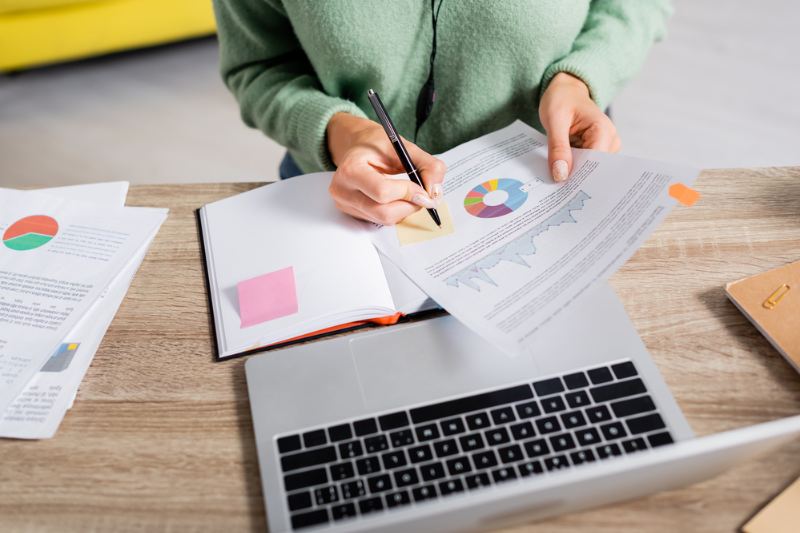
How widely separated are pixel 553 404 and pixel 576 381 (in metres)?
0.03

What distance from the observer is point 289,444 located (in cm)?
45

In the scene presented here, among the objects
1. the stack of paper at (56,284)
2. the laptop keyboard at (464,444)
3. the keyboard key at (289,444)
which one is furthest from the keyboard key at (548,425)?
the stack of paper at (56,284)

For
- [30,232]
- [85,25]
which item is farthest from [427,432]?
[85,25]

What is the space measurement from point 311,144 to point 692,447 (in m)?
0.59

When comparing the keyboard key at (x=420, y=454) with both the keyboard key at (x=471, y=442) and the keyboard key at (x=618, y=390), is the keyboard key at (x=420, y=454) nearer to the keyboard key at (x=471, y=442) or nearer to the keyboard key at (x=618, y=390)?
the keyboard key at (x=471, y=442)

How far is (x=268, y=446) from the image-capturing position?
17.6 inches

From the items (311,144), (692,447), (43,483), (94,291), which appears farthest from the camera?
(311,144)

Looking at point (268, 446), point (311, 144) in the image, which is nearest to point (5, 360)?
point (268, 446)

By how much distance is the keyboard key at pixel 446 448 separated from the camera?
429 mm

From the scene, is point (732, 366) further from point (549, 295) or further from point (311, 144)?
point (311, 144)

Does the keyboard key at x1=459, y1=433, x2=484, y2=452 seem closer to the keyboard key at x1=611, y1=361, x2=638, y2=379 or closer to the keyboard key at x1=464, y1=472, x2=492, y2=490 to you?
the keyboard key at x1=464, y1=472, x2=492, y2=490

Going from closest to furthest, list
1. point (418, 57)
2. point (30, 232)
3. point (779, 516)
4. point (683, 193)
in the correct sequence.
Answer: point (779, 516), point (683, 193), point (30, 232), point (418, 57)

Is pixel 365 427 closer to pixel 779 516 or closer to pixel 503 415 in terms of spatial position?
pixel 503 415

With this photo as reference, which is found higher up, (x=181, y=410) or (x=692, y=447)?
(x=181, y=410)
